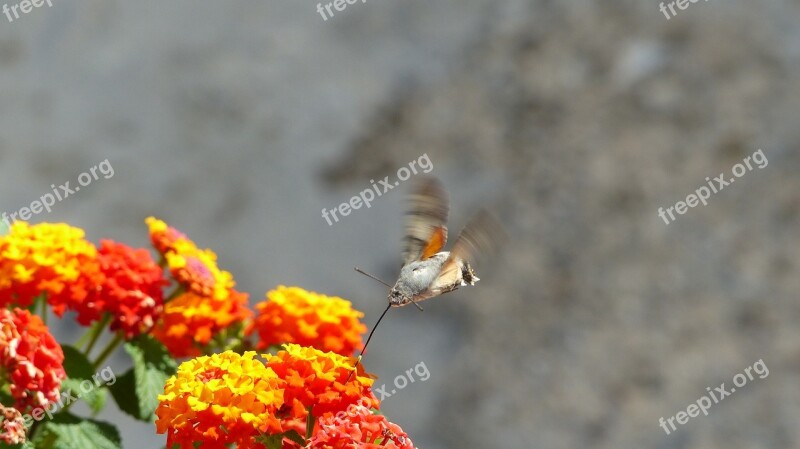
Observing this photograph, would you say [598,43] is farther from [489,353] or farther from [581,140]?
[489,353]

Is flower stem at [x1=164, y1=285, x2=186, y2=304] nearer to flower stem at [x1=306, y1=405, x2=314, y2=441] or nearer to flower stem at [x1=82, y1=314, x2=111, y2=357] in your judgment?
flower stem at [x1=82, y1=314, x2=111, y2=357]

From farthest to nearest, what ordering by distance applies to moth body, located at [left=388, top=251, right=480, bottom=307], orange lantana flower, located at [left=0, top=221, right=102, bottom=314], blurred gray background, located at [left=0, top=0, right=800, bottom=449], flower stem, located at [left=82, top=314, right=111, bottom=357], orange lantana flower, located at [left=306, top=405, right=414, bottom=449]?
1. blurred gray background, located at [left=0, top=0, right=800, bottom=449]
2. flower stem, located at [left=82, top=314, right=111, bottom=357]
3. orange lantana flower, located at [left=0, top=221, right=102, bottom=314]
4. moth body, located at [left=388, top=251, right=480, bottom=307]
5. orange lantana flower, located at [left=306, top=405, right=414, bottom=449]

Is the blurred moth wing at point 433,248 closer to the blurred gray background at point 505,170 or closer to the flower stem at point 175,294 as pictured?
the flower stem at point 175,294

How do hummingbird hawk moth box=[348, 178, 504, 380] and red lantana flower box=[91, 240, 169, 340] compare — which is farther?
red lantana flower box=[91, 240, 169, 340]

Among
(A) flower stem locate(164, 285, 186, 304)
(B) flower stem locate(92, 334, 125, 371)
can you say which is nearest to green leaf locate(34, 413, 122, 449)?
(B) flower stem locate(92, 334, 125, 371)

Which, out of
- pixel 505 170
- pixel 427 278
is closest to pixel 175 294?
pixel 427 278
